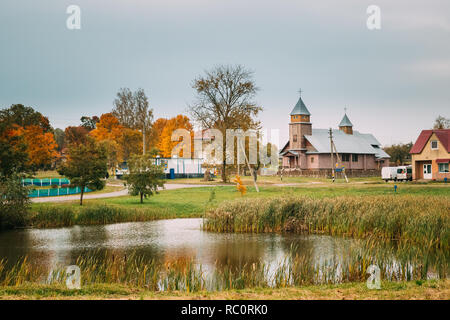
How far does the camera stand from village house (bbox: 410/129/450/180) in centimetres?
4881

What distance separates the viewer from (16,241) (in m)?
18.2

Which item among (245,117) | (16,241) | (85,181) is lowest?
(16,241)

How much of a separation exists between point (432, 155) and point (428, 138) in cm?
196

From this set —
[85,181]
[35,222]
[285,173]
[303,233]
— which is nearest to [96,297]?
[303,233]

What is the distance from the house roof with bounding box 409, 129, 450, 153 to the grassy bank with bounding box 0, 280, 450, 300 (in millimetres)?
44148

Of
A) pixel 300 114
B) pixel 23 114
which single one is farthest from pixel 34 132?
pixel 300 114

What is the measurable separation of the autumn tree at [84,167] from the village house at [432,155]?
121ft

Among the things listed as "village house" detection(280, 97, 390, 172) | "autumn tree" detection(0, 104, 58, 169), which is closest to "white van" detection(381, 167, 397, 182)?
"village house" detection(280, 97, 390, 172)

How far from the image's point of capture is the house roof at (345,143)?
71488mm

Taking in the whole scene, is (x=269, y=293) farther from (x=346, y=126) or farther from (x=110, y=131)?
(x=346, y=126)
